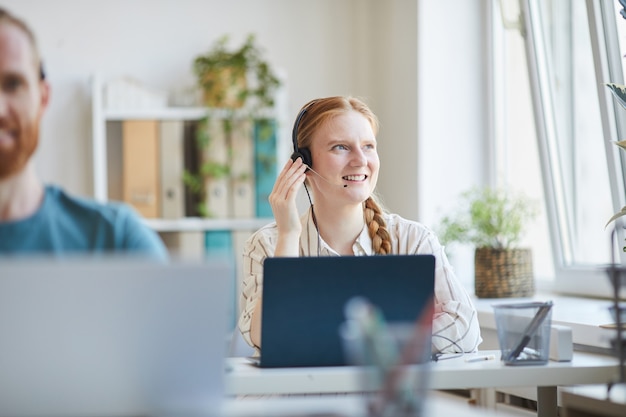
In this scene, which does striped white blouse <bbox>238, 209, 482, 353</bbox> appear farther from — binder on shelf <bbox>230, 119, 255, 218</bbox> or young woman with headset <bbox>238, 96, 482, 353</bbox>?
binder on shelf <bbox>230, 119, 255, 218</bbox>

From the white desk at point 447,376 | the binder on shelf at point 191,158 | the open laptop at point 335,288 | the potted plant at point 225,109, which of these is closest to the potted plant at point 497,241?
the potted plant at point 225,109

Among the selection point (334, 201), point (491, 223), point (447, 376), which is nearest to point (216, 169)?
point (491, 223)

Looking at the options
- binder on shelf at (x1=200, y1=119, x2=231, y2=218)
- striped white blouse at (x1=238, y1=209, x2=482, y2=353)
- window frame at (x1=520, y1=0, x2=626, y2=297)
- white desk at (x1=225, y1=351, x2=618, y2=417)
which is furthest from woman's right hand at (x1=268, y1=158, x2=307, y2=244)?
binder on shelf at (x1=200, y1=119, x2=231, y2=218)

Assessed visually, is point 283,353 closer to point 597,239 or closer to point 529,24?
point 597,239

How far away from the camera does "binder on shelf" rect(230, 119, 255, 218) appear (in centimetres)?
423

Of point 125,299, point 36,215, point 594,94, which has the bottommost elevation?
point 125,299

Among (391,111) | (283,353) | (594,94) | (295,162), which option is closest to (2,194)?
(283,353)

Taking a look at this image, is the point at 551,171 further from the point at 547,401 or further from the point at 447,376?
the point at 447,376

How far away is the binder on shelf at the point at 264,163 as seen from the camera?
425cm

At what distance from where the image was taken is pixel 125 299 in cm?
133

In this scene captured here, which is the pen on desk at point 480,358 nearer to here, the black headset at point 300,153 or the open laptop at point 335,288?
the open laptop at point 335,288

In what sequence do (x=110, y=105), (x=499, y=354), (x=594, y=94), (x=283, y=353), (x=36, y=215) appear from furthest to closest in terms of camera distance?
(x=110, y=105), (x=594, y=94), (x=499, y=354), (x=283, y=353), (x=36, y=215)

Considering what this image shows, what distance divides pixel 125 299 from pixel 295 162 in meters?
1.23

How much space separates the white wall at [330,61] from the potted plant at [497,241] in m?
0.41
